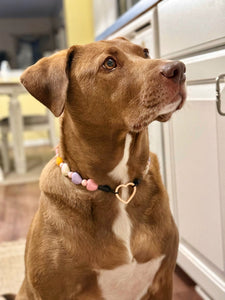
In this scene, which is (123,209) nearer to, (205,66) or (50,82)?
(50,82)

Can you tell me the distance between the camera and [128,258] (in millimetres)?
983

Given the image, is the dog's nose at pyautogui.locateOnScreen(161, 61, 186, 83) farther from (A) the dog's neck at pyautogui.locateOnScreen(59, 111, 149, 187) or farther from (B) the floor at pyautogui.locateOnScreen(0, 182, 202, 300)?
(B) the floor at pyautogui.locateOnScreen(0, 182, 202, 300)

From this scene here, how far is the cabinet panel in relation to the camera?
46.5 inches

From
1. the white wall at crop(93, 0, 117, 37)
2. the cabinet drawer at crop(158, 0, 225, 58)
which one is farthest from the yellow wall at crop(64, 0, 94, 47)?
the cabinet drawer at crop(158, 0, 225, 58)

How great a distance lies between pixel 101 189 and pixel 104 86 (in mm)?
268

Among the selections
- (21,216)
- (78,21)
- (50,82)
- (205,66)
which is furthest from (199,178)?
(78,21)

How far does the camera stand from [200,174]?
4.15 feet

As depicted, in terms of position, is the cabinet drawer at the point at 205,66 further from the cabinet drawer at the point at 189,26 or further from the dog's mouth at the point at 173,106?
the dog's mouth at the point at 173,106

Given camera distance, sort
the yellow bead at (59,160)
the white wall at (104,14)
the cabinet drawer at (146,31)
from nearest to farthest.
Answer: the yellow bead at (59,160)
the cabinet drawer at (146,31)
the white wall at (104,14)

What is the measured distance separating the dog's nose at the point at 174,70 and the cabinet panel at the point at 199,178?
288 millimetres

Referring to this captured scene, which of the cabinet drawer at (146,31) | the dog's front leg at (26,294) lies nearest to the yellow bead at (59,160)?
the dog's front leg at (26,294)

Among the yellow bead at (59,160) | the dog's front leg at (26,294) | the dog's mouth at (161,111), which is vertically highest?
the dog's mouth at (161,111)

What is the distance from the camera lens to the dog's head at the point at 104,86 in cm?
91

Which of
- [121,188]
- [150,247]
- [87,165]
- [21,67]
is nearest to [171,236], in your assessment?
[150,247]
